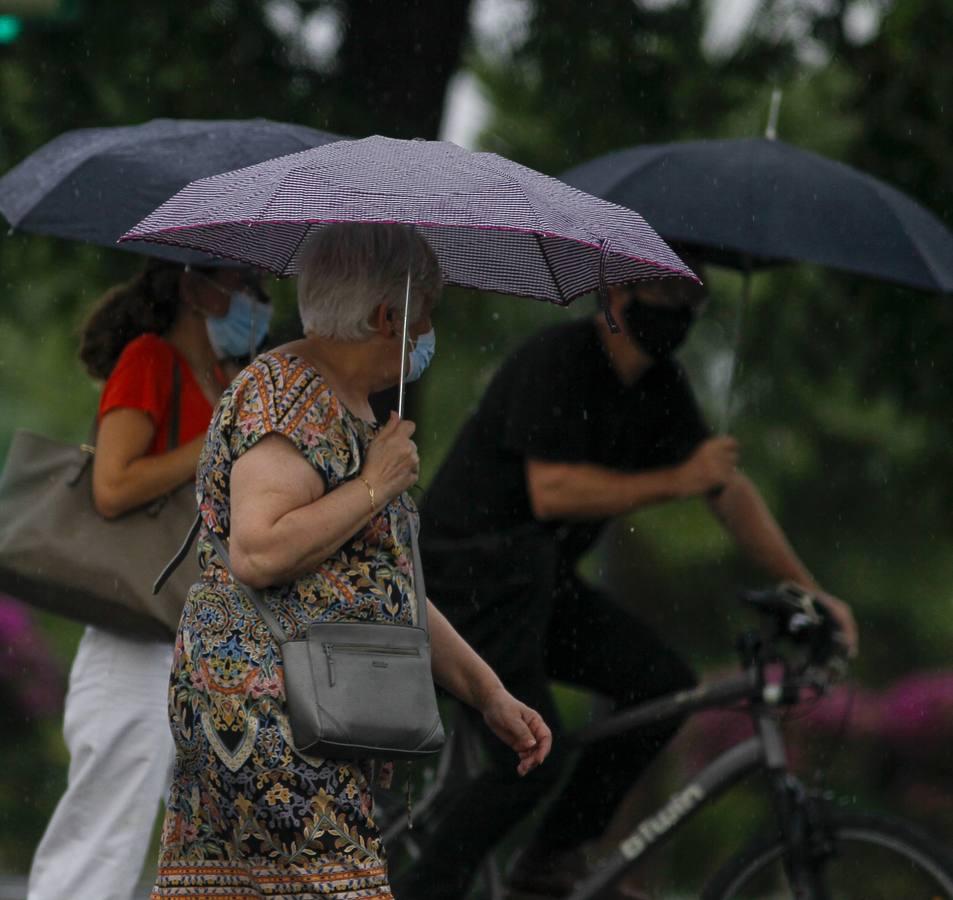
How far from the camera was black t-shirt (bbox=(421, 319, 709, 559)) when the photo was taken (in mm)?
5047

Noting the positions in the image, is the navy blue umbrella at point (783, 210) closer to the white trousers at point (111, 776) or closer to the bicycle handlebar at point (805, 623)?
the bicycle handlebar at point (805, 623)

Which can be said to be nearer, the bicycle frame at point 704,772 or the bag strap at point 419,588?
the bag strap at point 419,588

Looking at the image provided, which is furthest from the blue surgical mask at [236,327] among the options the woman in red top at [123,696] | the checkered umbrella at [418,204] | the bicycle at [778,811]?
the bicycle at [778,811]

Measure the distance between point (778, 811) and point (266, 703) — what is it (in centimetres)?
218

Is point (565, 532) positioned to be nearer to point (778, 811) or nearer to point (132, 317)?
point (778, 811)

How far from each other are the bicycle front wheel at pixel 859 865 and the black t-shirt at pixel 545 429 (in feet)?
3.24

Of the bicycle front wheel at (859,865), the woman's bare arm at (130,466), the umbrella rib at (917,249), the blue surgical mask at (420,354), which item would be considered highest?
the blue surgical mask at (420,354)

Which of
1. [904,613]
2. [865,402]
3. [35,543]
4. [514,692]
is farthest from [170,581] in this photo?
[904,613]

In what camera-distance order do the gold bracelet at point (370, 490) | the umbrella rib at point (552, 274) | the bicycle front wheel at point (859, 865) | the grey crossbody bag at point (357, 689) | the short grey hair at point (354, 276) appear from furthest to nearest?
the bicycle front wheel at point (859, 865) → the umbrella rib at point (552, 274) → the short grey hair at point (354, 276) → the gold bracelet at point (370, 490) → the grey crossbody bag at point (357, 689)

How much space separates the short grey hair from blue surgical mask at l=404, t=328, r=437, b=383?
0.12 m

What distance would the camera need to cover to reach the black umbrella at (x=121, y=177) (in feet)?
15.0

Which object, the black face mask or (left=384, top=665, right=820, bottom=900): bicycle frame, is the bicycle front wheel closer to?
(left=384, top=665, right=820, bottom=900): bicycle frame

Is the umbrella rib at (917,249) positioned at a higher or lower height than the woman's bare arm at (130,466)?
higher

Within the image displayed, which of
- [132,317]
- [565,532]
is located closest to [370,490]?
[132,317]
